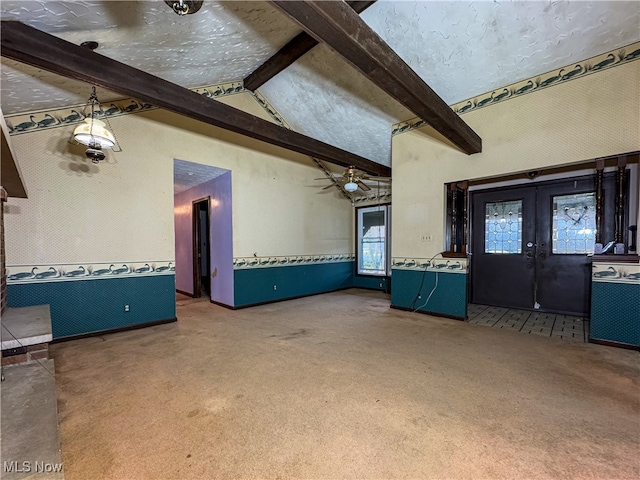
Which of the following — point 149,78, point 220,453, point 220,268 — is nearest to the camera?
point 220,453

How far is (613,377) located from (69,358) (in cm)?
523

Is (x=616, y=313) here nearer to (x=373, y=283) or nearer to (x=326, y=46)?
(x=326, y=46)

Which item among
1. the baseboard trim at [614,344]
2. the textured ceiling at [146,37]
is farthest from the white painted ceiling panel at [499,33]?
the baseboard trim at [614,344]

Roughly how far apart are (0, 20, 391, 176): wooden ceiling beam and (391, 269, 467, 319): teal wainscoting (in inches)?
121

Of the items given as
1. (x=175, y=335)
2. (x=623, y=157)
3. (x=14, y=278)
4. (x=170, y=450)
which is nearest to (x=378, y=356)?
(x=170, y=450)

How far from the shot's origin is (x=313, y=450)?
1614mm

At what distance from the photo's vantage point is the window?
718cm

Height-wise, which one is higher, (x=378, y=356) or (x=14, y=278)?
(x=14, y=278)

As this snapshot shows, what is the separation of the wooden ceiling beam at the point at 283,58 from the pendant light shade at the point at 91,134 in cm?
247

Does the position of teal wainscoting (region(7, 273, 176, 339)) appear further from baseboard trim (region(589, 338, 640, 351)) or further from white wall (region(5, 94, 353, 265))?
baseboard trim (region(589, 338, 640, 351))

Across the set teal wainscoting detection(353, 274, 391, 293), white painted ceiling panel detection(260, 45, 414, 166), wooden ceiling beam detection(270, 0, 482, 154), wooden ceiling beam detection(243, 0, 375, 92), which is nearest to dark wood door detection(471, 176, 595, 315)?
teal wainscoting detection(353, 274, 391, 293)

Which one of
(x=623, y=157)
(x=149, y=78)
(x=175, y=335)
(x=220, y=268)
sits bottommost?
(x=175, y=335)

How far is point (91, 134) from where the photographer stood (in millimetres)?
2586

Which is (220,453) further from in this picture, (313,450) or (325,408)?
(325,408)
